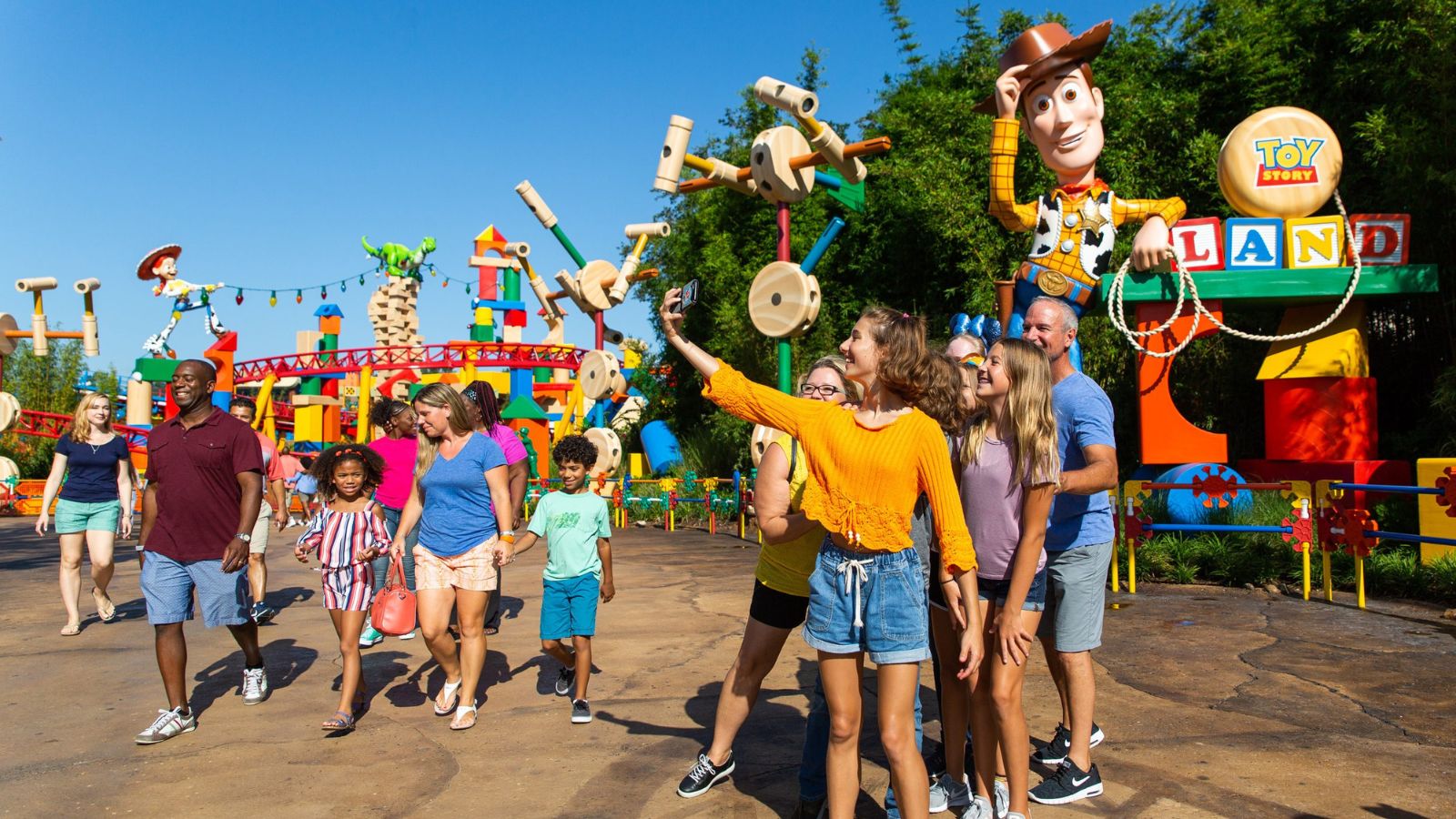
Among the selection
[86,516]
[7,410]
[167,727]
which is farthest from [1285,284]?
[7,410]

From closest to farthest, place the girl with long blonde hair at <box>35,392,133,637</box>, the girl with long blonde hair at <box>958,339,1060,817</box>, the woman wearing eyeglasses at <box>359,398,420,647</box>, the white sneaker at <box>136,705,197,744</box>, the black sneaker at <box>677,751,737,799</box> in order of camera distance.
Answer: the girl with long blonde hair at <box>958,339,1060,817</box> < the black sneaker at <box>677,751,737,799</box> < the white sneaker at <box>136,705,197,744</box> < the woman wearing eyeglasses at <box>359,398,420,647</box> < the girl with long blonde hair at <box>35,392,133,637</box>

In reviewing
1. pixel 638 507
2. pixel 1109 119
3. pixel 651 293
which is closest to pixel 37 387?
pixel 651 293

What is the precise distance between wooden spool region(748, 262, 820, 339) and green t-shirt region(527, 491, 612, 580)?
21.8 feet

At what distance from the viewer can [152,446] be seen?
524 cm

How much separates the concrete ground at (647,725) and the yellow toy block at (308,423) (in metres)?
24.9

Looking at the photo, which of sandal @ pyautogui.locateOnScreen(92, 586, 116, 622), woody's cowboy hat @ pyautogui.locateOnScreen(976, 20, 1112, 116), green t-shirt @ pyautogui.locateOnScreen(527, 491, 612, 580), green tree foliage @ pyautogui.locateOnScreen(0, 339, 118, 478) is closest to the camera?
green t-shirt @ pyautogui.locateOnScreen(527, 491, 612, 580)

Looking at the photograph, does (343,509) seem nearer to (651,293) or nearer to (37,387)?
(651,293)

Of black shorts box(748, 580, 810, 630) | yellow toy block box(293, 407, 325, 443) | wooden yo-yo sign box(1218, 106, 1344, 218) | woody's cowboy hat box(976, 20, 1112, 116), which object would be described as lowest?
black shorts box(748, 580, 810, 630)

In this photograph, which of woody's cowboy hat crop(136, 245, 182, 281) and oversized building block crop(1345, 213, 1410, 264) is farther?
woody's cowboy hat crop(136, 245, 182, 281)

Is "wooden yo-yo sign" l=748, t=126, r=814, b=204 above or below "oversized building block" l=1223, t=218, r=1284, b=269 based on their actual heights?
above

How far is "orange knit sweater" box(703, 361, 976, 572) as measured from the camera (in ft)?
10.5

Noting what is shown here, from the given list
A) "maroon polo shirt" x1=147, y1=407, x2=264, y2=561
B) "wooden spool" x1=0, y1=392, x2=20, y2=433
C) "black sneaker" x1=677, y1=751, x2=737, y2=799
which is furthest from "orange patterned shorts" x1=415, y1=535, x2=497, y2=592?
"wooden spool" x1=0, y1=392, x2=20, y2=433

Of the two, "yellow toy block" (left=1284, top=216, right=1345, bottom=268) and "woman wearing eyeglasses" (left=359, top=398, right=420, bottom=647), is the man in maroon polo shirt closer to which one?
"woman wearing eyeglasses" (left=359, top=398, right=420, bottom=647)

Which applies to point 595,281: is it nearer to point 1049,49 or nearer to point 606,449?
point 606,449
